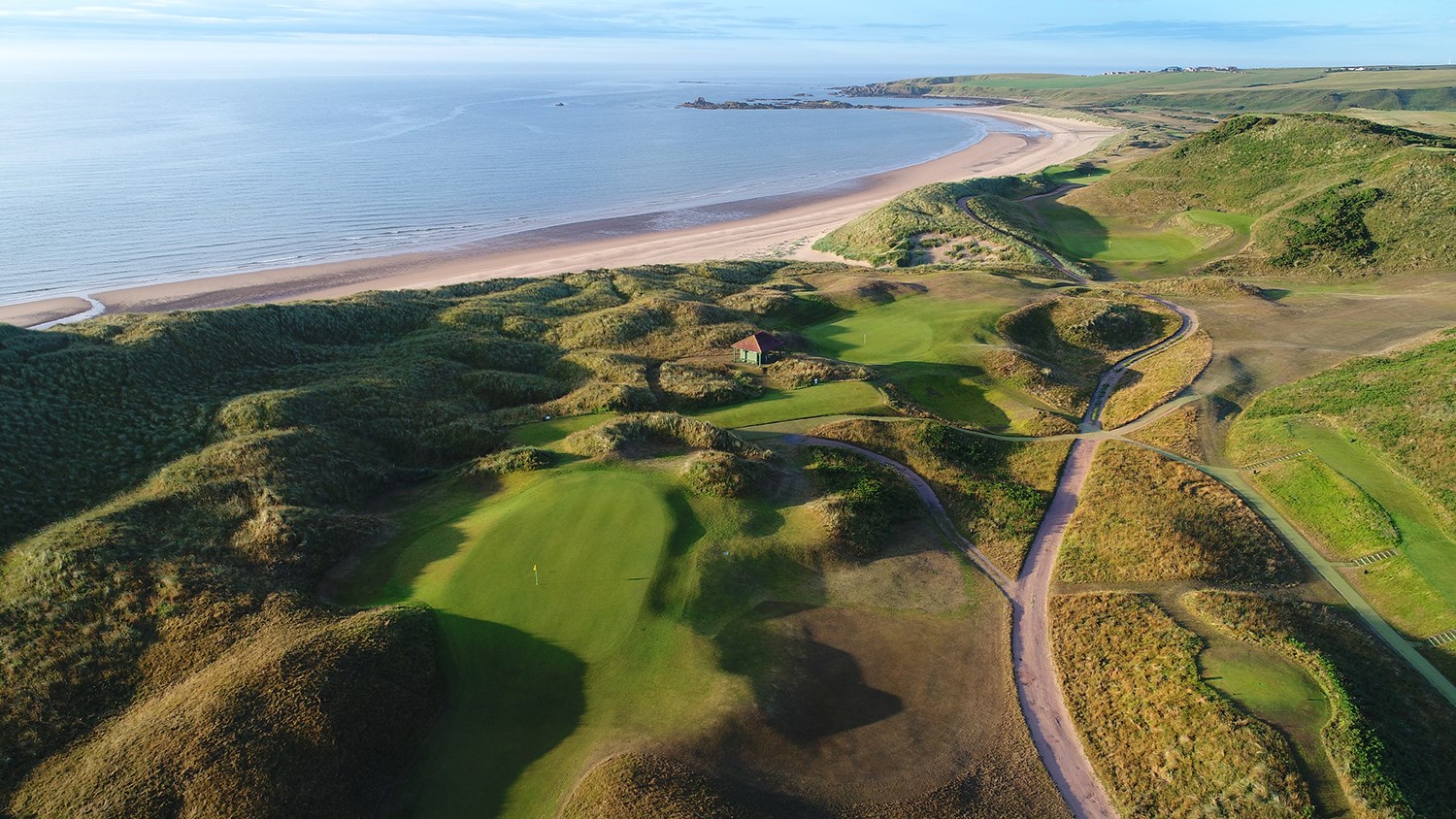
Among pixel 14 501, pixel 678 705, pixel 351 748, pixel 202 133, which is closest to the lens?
pixel 351 748

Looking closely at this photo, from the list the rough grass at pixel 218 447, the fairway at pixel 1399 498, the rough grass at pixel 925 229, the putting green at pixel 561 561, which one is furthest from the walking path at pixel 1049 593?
the rough grass at pixel 925 229

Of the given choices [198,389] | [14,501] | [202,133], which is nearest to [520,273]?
[198,389]

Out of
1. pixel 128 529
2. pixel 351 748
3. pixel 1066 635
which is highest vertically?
pixel 128 529

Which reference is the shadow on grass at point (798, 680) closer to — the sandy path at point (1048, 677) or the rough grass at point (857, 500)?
the sandy path at point (1048, 677)

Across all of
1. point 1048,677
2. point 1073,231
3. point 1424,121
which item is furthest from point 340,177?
point 1424,121

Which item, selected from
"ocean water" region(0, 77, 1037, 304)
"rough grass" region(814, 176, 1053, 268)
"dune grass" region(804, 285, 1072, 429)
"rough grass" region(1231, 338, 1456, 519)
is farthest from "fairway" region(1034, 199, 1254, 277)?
"ocean water" region(0, 77, 1037, 304)

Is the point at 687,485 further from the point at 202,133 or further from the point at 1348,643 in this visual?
the point at 202,133
